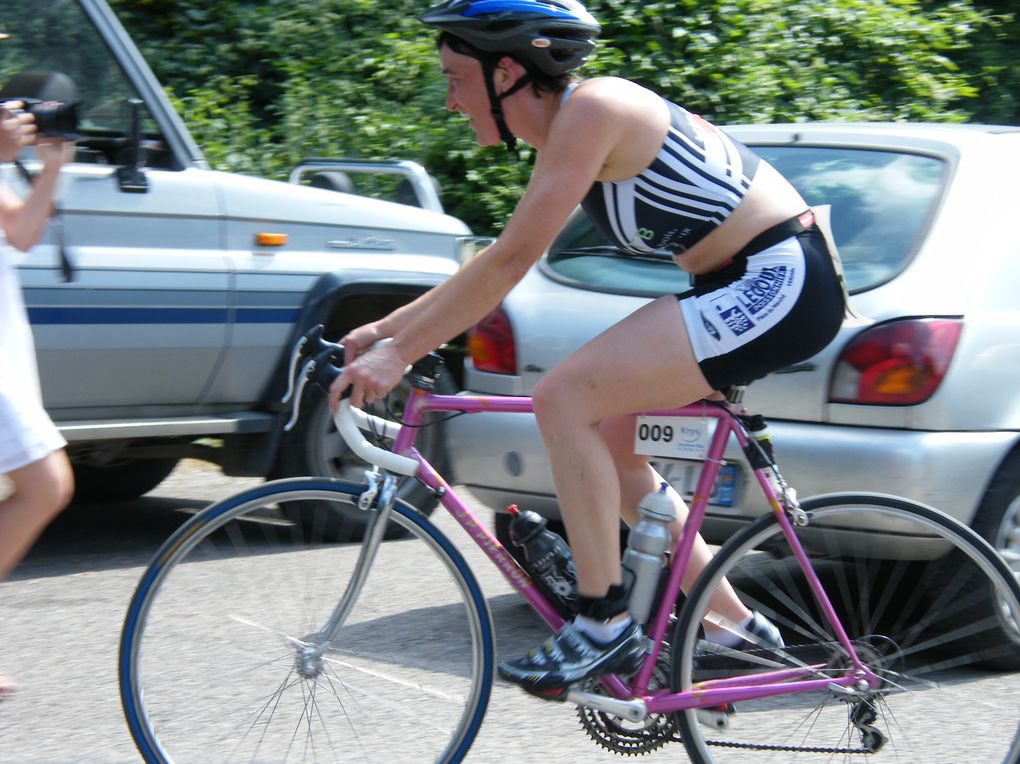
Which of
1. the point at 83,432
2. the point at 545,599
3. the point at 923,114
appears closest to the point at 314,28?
the point at 923,114

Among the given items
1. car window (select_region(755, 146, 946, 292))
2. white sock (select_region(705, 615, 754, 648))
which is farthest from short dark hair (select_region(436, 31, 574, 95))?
car window (select_region(755, 146, 946, 292))

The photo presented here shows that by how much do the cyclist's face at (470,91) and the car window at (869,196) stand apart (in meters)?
1.57

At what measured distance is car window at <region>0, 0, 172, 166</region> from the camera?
551cm

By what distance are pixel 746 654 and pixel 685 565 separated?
0.27m

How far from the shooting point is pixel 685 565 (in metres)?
3.30

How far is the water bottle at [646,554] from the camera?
324 cm

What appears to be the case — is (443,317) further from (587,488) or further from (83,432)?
(83,432)

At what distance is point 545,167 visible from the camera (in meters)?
2.96

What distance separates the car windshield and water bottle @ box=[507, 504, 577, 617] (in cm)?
145

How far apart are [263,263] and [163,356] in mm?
571

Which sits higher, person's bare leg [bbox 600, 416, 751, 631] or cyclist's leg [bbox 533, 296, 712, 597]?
cyclist's leg [bbox 533, 296, 712, 597]

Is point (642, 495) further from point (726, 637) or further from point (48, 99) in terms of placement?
point (48, 99)

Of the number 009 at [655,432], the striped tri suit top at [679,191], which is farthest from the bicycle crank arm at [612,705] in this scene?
the striped tri suit top at [679,191]

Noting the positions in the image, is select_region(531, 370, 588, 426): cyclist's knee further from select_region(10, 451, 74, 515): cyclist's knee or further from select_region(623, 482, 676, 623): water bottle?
select_region(10, 451, 74, 515): cyclist's knee
